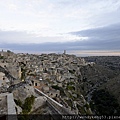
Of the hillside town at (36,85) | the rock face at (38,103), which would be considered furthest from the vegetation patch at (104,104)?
the rock face at (38,103)

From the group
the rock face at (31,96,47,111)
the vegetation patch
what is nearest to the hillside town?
the rock face at (31,96,47,111)

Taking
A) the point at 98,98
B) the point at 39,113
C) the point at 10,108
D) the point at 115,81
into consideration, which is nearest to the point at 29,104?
the point at 39,113

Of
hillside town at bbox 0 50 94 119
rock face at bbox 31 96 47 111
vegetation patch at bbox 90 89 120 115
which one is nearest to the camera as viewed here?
rock face at bbox 31 96 47 111

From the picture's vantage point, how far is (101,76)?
275ft

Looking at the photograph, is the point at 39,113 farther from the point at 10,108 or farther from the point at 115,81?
the point at 115,81

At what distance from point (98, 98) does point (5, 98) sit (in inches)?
1815

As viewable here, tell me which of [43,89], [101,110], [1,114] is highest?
[1,114]

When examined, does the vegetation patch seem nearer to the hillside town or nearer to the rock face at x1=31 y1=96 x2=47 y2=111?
the hillside town

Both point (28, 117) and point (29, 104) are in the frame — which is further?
point (29, 104)

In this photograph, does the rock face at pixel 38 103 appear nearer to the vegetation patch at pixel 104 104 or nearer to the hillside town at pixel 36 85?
the hillside town at pixel 36 85

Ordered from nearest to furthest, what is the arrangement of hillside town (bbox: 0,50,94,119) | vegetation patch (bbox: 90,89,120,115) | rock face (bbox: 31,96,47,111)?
1. rock face (bbox: 31,96,47,111)
2. hillside town (bbox: 0,50,94,119)
3. vegetation patch (bbox: 90,89,120,115)

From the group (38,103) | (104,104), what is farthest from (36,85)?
(104,104)

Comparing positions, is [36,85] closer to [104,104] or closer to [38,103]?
[38,103]

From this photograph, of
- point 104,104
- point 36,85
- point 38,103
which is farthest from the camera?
point 104,104
